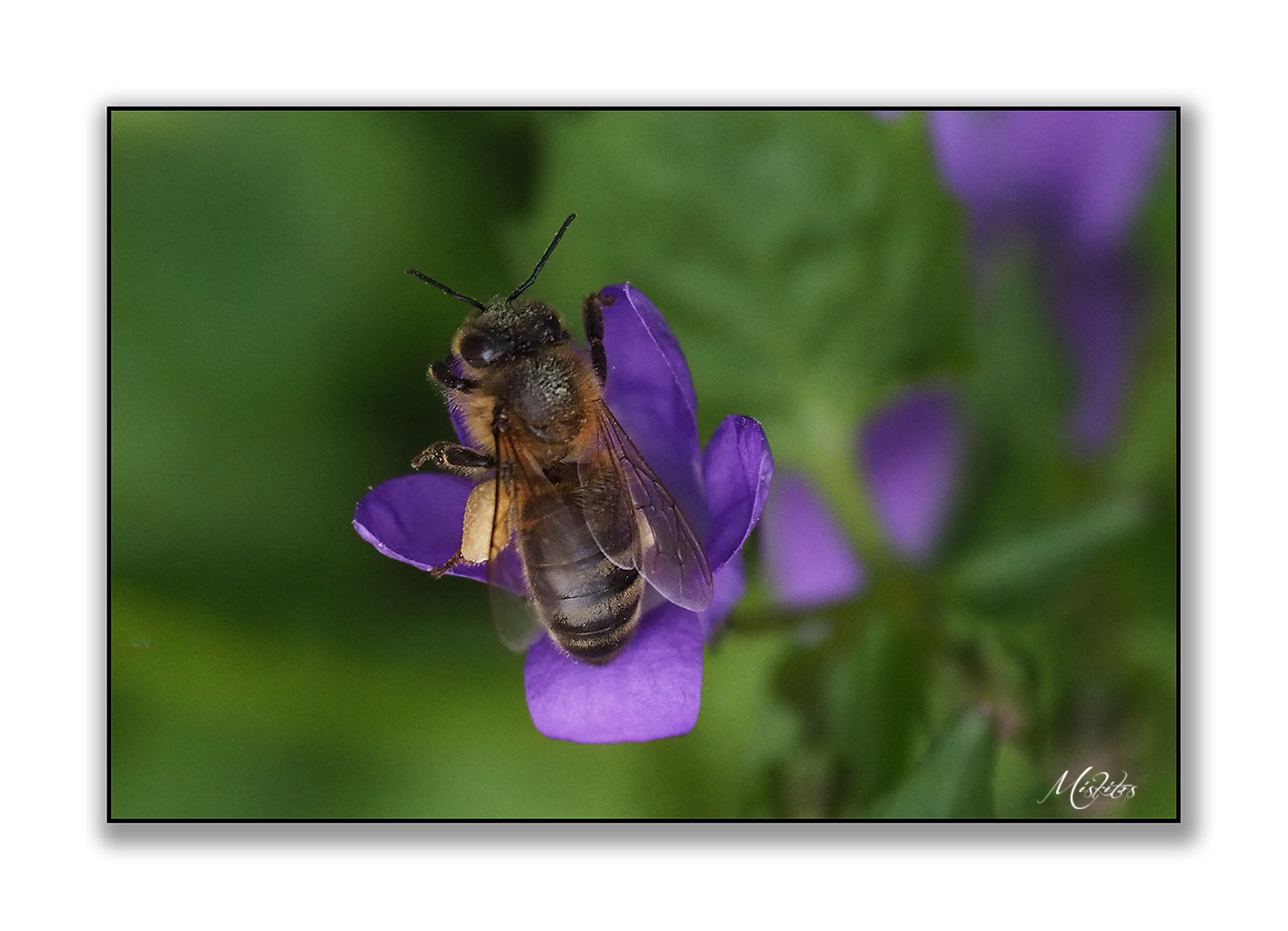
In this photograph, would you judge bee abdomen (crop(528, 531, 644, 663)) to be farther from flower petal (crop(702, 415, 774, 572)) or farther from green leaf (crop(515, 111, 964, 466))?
green leaf (crop(515, 111, 964, 466))

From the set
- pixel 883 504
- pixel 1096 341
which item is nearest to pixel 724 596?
pixel 883 504

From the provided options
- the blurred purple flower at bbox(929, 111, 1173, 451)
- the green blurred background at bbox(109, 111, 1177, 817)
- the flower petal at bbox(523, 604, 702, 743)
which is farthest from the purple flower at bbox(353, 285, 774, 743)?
the blurred purple flower at bbox(929, 111, 1173, 451)

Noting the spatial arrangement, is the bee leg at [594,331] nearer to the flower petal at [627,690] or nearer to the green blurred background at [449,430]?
the flower petal at [627,690]

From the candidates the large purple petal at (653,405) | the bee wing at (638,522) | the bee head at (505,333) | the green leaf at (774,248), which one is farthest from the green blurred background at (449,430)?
the bee head at (505,333)

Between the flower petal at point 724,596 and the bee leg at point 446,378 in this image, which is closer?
the bee leg at point 446,378
